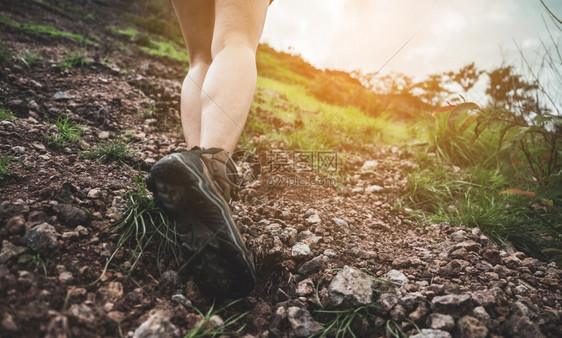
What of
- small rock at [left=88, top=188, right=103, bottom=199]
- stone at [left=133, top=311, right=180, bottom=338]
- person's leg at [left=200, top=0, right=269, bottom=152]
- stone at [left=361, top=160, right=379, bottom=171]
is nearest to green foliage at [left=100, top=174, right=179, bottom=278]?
small rock at [left=88, top=188, right=103, bottom=199]

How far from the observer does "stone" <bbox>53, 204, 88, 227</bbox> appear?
3.26 feet

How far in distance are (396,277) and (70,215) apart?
125cm

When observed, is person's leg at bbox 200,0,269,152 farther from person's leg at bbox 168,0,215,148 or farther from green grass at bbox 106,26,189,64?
green grass at bbox 106,26,189,64

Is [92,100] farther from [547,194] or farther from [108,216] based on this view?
[547,194]

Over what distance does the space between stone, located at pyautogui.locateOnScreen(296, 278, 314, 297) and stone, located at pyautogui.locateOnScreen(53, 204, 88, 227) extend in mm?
841

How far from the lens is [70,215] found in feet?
3.29

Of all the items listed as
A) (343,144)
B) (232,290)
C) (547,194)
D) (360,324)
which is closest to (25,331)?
(232,290)

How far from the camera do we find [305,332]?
2.89 feet

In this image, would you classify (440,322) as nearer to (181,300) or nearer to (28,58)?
(181,300)

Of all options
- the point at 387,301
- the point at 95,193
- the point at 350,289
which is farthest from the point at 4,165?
the point at 387,301

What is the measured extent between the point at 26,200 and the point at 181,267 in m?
0.62

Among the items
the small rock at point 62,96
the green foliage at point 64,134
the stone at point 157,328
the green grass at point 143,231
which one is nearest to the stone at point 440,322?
the stone at point 157,328

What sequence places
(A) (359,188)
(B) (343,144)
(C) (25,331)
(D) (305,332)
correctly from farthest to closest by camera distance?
1. (B) (343,144)
2. (A) (359,188)
3. (D) (305,332)
4. (C) (25,331)

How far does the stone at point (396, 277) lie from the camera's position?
3.50 ft
